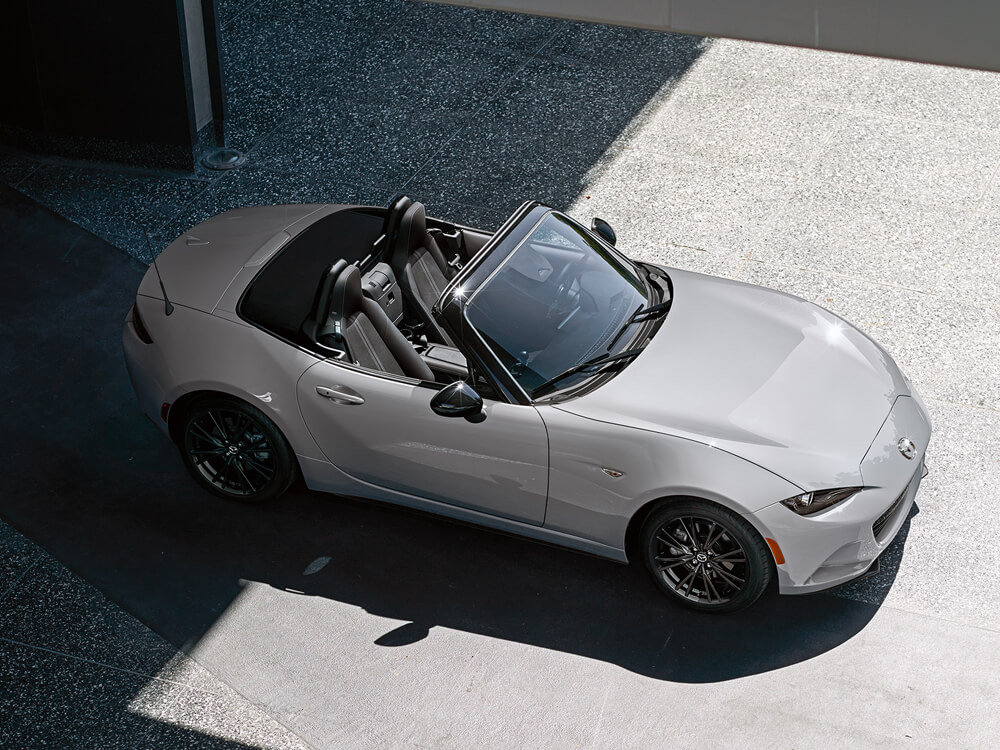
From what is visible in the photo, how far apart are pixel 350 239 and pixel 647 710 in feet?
10.0

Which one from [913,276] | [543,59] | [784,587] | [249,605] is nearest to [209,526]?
[249,605]

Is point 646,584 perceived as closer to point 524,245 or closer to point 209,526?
point 524,245

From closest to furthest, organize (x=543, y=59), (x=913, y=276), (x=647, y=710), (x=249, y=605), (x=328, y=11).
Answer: (x=647, y=710), (x=249, y=605), (x=913, y=276), (x=543, y=59), (x=328, y=11)

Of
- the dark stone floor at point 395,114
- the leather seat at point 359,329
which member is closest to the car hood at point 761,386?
the leather seat at point 359,329

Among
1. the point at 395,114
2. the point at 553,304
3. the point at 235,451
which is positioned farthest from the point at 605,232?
the point at 395,114

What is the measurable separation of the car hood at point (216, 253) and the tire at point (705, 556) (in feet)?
8.79

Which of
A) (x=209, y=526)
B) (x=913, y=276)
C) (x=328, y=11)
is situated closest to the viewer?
(x=209, y=526)

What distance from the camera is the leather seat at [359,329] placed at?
19.4ft

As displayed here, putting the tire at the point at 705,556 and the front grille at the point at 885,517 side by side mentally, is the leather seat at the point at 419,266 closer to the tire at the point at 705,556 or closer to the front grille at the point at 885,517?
the tire at the point at 705,556

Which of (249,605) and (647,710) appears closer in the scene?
(647,710)

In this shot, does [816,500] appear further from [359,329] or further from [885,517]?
[359,329]

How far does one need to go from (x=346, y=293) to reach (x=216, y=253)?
1121 mm

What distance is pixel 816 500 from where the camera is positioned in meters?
5.26

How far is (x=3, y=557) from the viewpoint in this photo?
629cm
